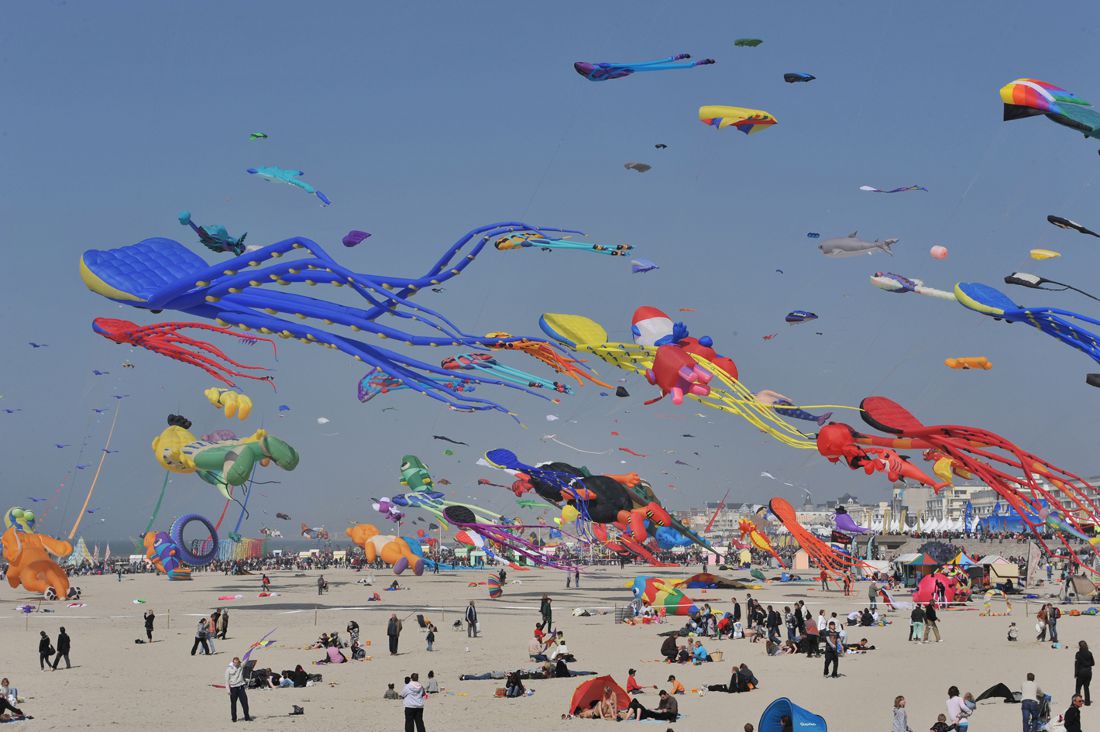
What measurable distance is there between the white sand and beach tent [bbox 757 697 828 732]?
3.11 metres

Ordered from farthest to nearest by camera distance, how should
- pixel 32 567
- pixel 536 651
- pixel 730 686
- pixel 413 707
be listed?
pixel 32 567 < pixel 536 651 < pixel 730 686 < pixel 413 707

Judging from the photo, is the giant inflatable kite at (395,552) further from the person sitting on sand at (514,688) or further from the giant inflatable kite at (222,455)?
the person sitting on sand at (514,688)

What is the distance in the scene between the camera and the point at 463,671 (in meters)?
18.4

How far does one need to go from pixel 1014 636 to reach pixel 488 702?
11717 mm

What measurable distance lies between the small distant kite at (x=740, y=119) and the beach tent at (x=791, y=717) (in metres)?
13.3

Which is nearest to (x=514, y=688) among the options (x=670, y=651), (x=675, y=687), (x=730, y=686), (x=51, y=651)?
(x=675, y=687)

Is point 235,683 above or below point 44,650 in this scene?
above

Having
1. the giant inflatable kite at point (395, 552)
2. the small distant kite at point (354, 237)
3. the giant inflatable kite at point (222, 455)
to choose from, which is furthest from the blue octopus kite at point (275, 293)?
the giant inflatable kite at point (395, 552)

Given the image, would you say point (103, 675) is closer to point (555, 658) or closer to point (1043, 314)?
point (555, 658)

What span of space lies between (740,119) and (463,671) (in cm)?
1137

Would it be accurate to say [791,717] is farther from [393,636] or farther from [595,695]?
[393,636]

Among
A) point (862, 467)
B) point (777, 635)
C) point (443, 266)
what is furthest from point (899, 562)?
point (443, 266)

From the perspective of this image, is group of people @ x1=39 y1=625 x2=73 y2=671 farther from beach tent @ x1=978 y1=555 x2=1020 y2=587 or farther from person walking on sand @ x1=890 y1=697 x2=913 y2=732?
beach tent @ x1=978 y1=555 x2=1020 y2=587

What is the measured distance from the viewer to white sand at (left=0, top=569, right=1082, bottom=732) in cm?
1430
